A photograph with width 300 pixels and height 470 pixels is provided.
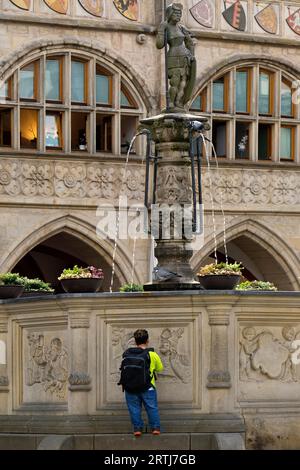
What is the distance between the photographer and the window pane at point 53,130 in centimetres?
3438

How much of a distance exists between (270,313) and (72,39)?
15.2 metres

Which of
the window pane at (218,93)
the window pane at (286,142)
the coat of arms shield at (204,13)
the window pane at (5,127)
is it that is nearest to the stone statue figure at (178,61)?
the window pane at (5,127)

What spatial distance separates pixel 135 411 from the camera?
1898cm

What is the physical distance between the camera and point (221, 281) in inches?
861

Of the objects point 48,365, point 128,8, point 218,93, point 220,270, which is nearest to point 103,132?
point 128,8

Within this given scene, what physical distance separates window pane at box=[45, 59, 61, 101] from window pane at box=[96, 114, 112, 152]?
1118mm

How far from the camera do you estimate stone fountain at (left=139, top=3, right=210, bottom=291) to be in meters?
21.4

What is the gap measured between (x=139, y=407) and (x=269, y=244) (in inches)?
686

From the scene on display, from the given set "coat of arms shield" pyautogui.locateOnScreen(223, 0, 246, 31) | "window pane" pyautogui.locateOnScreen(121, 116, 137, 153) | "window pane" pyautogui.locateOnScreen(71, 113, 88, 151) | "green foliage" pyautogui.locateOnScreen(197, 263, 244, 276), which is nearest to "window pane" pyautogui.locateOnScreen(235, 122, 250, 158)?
"coat of arms shield" pyautogui.locateOnScreen(223, 0, 246, 31)

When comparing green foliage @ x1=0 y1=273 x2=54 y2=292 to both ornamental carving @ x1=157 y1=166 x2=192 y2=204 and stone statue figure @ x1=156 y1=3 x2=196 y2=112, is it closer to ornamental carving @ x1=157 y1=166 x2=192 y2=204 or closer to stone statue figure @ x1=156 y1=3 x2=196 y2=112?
ornamental carving @ x1=157 y1=166 x2=192 y2=204

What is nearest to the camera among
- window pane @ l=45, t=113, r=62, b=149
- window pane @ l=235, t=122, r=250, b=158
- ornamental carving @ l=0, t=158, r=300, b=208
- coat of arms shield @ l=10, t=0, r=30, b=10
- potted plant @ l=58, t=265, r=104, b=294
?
potted plant @ l=58, t=265, r=104, b=294

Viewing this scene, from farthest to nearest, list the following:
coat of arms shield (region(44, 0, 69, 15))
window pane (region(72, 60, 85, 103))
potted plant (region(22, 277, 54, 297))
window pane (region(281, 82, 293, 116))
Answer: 1. window pane (region(281, 82, 293, 116))
2. window pane (region(72, 60, 85, 103))
3. coat of arms shield (region(44, 0, 69, 15))
4. potted plant (region(22, 277, 54, 297))

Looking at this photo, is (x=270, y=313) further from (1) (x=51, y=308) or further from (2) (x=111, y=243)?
(2) (x=111, y=243)

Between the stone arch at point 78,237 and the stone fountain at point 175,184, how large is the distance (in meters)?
11.9
